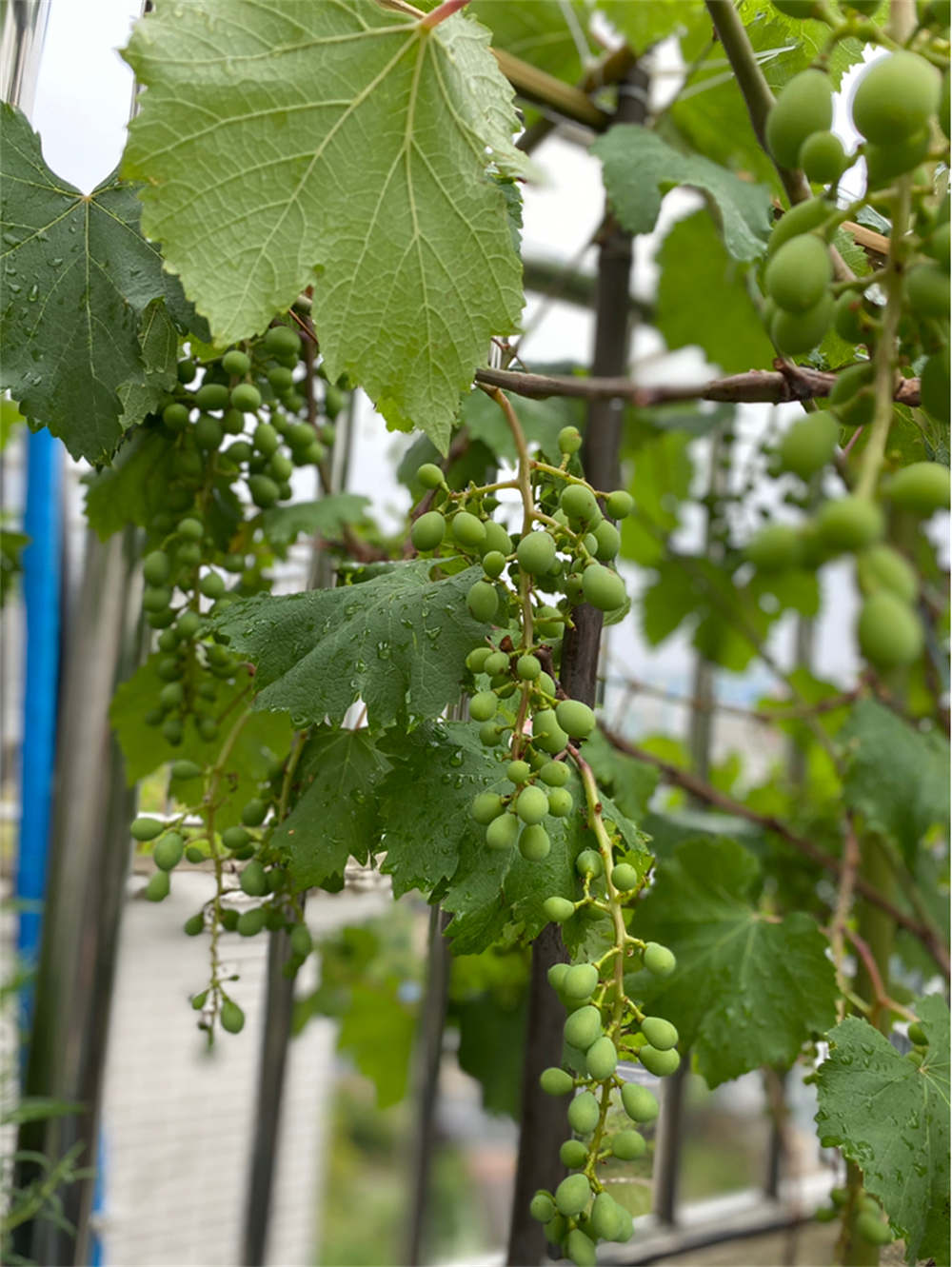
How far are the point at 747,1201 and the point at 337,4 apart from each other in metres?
1.66

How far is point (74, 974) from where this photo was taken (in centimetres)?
108

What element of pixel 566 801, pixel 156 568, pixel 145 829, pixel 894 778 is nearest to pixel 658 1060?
pixel 566 801

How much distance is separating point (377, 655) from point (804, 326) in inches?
9.3

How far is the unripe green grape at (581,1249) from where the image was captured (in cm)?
42

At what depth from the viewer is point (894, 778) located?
973 mm

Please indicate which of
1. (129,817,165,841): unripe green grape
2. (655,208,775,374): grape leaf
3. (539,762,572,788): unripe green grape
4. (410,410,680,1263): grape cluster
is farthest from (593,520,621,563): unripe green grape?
(655,208,775,374): grape leaf

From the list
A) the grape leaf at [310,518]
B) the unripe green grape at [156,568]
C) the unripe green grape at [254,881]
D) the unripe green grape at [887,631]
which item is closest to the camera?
the unripe green grape at [887,631]

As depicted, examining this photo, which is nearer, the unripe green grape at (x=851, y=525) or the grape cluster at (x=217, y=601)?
the unripe green grape at (x=851, y=525)

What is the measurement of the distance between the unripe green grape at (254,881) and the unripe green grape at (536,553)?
0.79 feet

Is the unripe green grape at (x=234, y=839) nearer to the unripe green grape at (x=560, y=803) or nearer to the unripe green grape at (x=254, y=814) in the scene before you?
the unripe green grape at (x=254, y=814)

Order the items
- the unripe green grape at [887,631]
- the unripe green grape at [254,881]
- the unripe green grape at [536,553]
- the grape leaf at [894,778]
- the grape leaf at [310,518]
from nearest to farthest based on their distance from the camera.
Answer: the unripe green grape at [887,631] < the unripe green grape at [536,553] < the unripe green grape at [254,881] < the grape leaf at [310,518] < the grape leaf at [894,778]

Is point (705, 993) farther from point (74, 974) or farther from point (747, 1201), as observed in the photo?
point (747, 1201)

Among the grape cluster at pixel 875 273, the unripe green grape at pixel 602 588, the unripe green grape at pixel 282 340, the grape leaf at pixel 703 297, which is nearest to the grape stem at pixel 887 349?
the grape cluster at pixel 875 273

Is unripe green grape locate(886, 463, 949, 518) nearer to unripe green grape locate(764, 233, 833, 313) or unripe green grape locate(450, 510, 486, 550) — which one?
unripe green grape locate(764, 233, 833, 313)
